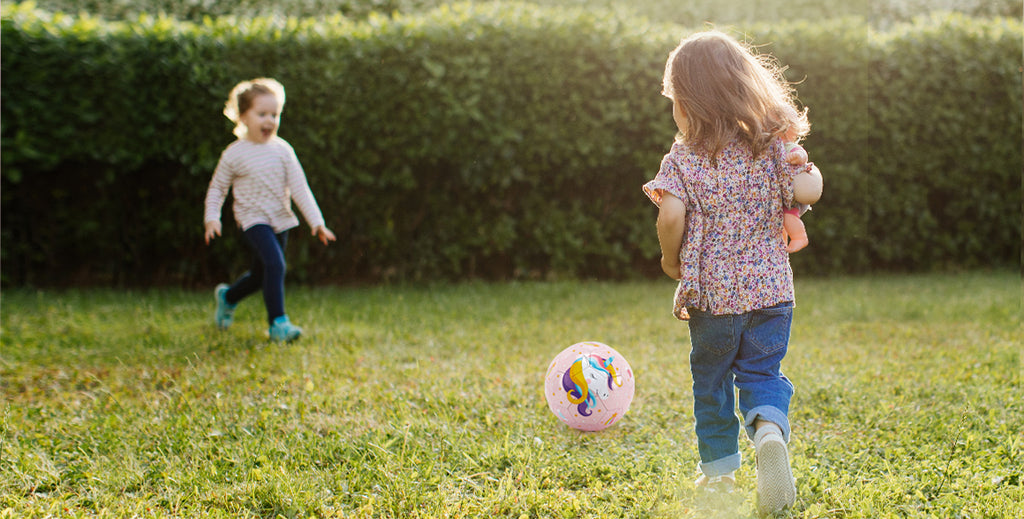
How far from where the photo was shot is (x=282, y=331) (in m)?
5.32

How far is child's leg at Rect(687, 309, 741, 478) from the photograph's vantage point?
279 centimetres

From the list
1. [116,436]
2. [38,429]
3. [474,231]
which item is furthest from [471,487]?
[474,231]

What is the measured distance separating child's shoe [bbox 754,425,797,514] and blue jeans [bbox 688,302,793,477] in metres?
0.07

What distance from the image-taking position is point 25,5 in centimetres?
750

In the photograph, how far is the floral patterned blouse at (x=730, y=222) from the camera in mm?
2732

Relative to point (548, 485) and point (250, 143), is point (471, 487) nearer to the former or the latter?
point (548, 485)

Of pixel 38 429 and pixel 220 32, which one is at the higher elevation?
pixel 220 32

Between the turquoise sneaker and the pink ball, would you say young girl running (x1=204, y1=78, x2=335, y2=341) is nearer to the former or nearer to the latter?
the turquoise sneaker

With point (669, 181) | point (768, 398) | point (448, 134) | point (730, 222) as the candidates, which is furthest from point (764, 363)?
point (448, 134)

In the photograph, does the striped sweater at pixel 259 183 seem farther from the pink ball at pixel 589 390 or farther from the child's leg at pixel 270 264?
the pink ball at pixel 589 390

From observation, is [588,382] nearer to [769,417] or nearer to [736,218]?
[769,417]

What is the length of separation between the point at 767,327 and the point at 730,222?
374 mm

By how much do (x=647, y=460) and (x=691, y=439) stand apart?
0.35 m

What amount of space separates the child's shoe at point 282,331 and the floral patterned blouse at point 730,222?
10.5 feet
